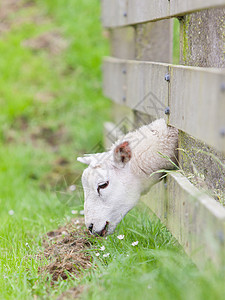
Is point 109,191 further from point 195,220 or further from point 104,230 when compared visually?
point 195,220

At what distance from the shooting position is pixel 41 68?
27.1ft

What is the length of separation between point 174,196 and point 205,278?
3.32 feet

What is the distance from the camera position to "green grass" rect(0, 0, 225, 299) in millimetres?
2521

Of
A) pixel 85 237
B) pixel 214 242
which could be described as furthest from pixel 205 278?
pixel 85 237

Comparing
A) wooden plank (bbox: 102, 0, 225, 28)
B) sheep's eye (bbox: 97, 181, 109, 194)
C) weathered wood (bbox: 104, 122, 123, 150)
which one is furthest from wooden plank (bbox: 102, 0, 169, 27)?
sheep's eye (bbox: 97, 181, 109, 194)

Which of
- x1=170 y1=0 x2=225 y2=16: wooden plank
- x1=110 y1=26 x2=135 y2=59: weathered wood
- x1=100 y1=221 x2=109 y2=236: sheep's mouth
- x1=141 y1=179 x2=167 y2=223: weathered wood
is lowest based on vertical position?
x1=100 y1=221 x2=109 y2=236: sheep's mouth

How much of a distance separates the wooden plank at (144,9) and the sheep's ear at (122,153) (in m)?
0.84

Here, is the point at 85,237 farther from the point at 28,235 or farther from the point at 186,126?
the point at 186,126

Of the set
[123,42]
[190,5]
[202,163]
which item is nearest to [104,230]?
[202,163]

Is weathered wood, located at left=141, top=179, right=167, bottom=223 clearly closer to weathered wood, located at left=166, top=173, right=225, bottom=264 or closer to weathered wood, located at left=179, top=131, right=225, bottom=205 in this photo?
weathered wood, located at left=166, top=173, right=225, bottom=264

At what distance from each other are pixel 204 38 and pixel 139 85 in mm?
1100

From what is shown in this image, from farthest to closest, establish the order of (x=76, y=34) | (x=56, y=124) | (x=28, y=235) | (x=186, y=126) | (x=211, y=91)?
1. (x=76, y=34)
2. (x=56, y=124)
3. (x=28, y=235)
4. (x=186, y=126)
5. (x=211, y=91)

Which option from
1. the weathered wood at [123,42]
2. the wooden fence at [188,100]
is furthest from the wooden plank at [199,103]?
the weathered wood at [123,42]

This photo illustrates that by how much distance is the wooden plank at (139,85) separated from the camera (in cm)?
353
